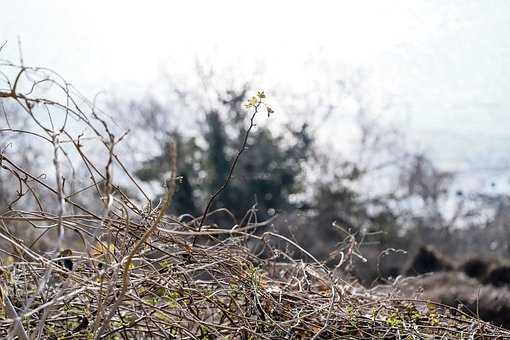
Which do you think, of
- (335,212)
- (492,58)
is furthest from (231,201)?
(492,58)

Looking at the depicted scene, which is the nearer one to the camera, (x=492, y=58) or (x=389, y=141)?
(x=492, y=58)

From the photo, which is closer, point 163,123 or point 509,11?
point 509,11

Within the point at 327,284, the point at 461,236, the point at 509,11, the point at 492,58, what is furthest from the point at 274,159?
the point at 327,284

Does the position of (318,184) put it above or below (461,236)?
above

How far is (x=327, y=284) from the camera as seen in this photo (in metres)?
2.77

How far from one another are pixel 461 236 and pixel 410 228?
178cm

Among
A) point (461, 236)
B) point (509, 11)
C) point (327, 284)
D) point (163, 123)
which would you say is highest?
point (509, 11)

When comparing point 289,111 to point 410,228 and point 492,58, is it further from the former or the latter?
point 492,58

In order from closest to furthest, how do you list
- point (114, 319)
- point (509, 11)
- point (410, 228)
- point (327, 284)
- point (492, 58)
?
point (114, 319), point (327, 284), point (509, 11), point (492, 58), point (410, 228)

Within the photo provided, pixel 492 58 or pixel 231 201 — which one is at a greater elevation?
pixel 492 58

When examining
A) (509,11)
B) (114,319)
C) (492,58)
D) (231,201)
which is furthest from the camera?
(231,201)

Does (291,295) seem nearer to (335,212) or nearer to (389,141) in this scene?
(335,212)

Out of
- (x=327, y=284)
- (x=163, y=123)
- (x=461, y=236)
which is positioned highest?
(x=327, y=284)

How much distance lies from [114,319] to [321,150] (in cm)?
1830
